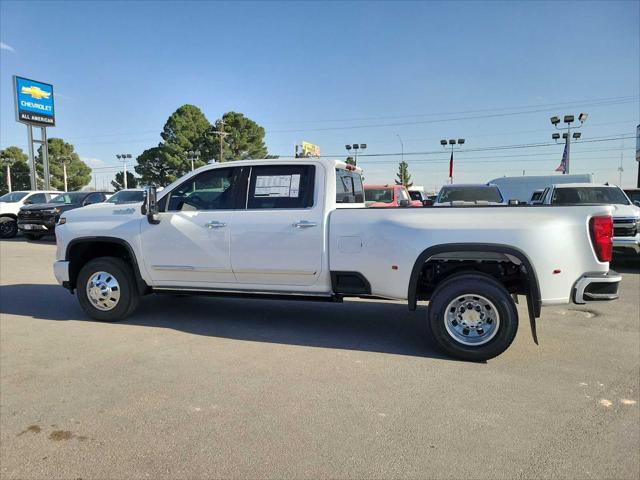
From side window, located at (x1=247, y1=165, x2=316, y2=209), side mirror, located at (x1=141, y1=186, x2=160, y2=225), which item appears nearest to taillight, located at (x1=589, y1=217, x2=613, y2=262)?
side window, located at (x1=247, y1=165, x2=316, y2=209)

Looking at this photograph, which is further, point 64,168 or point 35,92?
point 64,168

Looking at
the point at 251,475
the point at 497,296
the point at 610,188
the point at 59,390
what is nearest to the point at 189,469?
the point at 251,475

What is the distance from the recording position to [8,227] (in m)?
17.2

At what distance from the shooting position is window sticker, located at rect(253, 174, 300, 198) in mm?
5306

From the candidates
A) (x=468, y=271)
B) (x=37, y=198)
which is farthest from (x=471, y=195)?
(x=37, y=198)

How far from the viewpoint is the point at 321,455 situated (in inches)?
114

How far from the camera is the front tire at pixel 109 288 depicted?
5863 millimetres

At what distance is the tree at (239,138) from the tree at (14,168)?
109 ft

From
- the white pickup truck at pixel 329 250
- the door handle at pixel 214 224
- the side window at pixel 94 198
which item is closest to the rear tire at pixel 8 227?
the side window at pixel 94 198

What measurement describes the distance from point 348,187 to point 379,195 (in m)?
8.53

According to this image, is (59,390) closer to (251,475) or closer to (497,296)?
(251,475)

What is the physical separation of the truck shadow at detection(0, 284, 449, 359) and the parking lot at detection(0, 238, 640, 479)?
4cm

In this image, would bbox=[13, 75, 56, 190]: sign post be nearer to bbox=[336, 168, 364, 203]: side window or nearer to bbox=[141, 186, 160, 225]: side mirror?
bbox=[141, 186, 160, 225]: side mirror

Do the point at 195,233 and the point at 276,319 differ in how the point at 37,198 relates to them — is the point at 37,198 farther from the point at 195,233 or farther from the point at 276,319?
the point at 276,319
